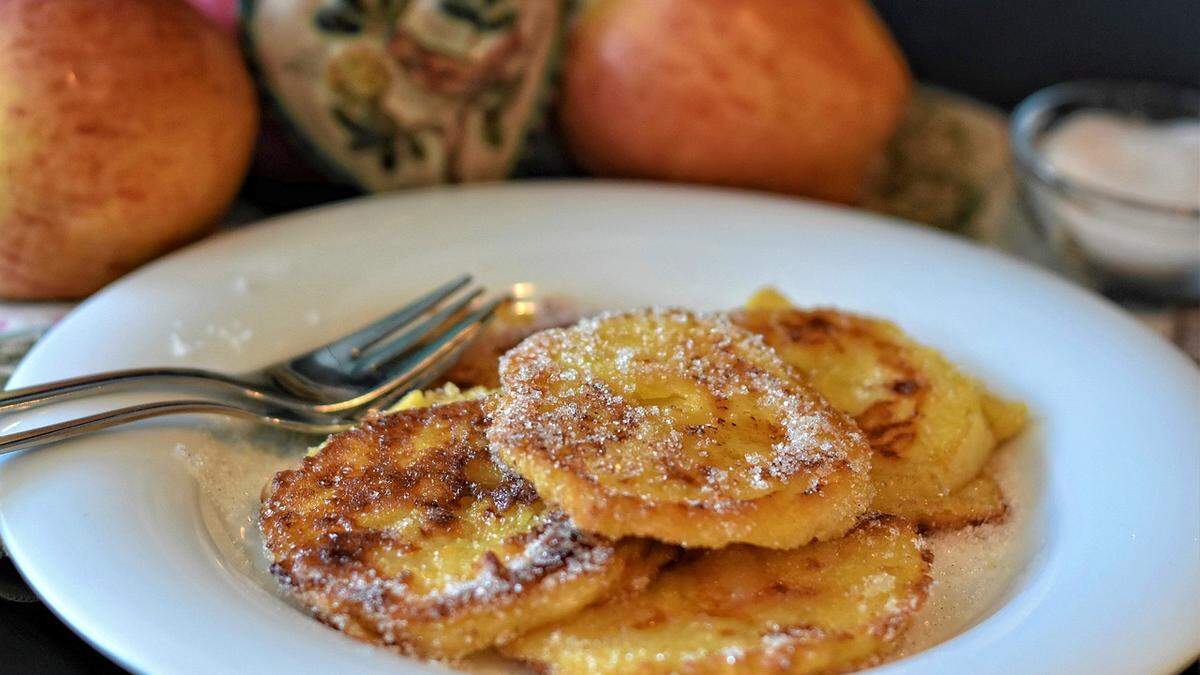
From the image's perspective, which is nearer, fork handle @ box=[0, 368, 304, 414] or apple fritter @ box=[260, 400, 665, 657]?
apple fritter @ box=[260, 400, 665, 657]

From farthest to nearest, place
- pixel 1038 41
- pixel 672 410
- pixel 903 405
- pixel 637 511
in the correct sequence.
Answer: pixel 1038 41
pixel 903 405
pixel 672 410
pixel 637 511

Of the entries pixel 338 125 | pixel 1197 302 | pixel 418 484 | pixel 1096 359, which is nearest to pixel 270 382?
pixel 418 484

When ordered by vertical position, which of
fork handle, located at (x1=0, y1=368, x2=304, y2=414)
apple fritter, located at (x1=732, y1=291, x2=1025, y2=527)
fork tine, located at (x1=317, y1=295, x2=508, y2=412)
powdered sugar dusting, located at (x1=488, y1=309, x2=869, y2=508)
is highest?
powdered sugar dusting, located at (x1=488, y1=309, x2=869, y2=508)

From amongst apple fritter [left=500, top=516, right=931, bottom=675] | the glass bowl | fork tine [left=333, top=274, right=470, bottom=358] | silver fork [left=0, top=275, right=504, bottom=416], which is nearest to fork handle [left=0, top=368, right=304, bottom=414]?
silver fork [left=0, top=275, right=504, bottom=416]

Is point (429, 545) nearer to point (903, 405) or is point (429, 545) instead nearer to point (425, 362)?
point (425, 362)

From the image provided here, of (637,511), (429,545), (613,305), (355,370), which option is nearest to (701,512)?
(637,511)

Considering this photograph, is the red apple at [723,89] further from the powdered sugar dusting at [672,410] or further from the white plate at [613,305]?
the powdered sugar dusting at [672,410]

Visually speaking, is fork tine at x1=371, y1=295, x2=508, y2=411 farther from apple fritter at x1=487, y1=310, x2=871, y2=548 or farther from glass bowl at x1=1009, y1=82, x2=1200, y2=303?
glass bowl at x1=1009, y1=82, x2=1200, y2=303

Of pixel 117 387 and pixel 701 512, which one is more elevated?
pixel 701 512
